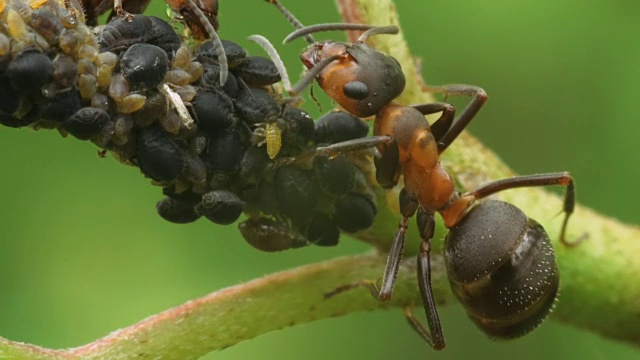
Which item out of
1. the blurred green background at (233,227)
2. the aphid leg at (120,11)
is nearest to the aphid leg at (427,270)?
the blurred green background at (233,227)

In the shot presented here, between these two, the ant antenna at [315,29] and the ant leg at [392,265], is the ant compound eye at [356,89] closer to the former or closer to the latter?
the ant antenna at [315,29]

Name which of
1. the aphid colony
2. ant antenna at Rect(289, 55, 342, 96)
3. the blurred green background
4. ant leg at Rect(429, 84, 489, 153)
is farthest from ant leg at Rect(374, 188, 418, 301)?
the blurred green background

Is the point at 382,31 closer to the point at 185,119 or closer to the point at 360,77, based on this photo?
the point at 360,77

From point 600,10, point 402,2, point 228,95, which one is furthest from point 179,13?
point 600,10

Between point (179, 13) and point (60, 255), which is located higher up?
point (179, 13)

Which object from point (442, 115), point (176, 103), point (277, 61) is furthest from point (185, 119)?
point (442, 115)

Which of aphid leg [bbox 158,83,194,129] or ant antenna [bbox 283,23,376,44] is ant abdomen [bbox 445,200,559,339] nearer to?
ant antenna [bbox 283,23,376,44]

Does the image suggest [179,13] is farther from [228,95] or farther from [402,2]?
[402,2]
